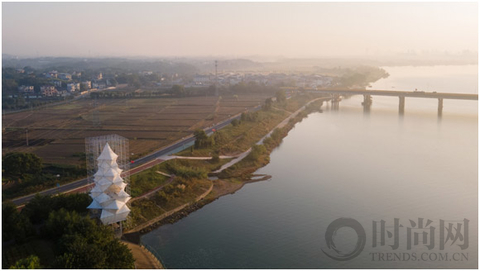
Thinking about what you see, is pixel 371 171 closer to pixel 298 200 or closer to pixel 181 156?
pixel 298 200

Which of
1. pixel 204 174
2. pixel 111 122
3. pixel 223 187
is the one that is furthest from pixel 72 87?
pixel 223 187

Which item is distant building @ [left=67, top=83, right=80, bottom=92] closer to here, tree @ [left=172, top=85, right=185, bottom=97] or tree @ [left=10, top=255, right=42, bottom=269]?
tree @ [left=172, top=85, right=185, bottom=97]

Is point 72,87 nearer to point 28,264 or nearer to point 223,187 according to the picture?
point 223,187

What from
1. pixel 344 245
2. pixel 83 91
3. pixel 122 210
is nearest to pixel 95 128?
pixel 122 210

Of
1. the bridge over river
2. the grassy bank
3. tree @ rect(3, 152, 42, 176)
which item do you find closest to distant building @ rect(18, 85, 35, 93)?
the grassy bank

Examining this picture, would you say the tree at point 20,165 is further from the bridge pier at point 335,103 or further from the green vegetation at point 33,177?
the bridge pier at point 335,103

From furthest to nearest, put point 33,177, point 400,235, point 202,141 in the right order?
point 202,141 → point 33,177 → point 400,235
